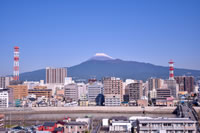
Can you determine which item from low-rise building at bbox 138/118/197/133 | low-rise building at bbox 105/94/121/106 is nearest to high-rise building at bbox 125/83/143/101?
low-rise building at bbox 105/94/121/106

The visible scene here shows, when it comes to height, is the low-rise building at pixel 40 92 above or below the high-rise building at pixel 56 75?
below

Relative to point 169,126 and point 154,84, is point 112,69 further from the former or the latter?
point 169,126

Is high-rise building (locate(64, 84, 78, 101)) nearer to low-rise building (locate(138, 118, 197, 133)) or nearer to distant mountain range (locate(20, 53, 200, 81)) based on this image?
low-rise building (locate(138, 118, 197, 133))

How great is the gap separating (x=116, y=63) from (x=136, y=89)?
8168 centimetres

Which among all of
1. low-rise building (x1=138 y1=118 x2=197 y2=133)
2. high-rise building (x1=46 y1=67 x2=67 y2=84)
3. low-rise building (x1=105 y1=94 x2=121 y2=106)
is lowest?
low-rise building (x1=105 y1=94 x2=121 y2=106)

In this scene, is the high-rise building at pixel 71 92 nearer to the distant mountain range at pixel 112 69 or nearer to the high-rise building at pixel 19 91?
the high-rise building at pixel 19 91

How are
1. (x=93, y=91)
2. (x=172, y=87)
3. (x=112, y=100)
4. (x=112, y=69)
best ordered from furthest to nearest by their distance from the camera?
(x=112, y=69), (x=172, y=87), (x=93, y=91), (x=112, y=100)

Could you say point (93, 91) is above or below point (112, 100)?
above

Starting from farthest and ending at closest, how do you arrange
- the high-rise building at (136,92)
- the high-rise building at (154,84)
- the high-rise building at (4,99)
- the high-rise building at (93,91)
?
the high-rise building at (154,84)
the high-rise building at (93,91)
the high-rise building at (136,92)
the high-rise building at (4,99)

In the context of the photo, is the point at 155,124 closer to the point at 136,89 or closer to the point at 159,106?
the point at 159,106

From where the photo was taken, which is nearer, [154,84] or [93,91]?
[93,91]


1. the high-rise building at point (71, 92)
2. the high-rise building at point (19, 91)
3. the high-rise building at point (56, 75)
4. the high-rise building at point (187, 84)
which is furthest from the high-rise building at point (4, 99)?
the high-rise building at point (187, 84)

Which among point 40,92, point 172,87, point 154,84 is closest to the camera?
point 40,92

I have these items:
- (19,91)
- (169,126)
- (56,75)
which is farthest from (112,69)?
(169,126)
